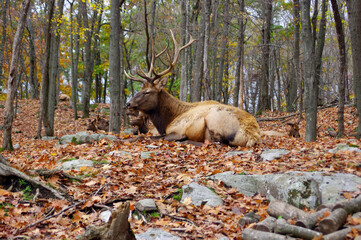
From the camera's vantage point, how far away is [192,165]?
595cm

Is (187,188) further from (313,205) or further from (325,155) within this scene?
(325,155)

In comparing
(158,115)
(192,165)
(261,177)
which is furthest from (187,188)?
(158,115)

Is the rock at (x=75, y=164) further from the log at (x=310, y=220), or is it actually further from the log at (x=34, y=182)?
the log at (x=310, y=220)

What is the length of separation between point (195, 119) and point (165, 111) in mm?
1315

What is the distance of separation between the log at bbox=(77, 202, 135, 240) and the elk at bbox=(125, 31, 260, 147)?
5324mm

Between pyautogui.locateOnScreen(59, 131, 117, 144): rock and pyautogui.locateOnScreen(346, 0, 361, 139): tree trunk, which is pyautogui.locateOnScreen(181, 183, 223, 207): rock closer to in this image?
pyautogui.locateOnScreen(59, 131, 117, 144): rock

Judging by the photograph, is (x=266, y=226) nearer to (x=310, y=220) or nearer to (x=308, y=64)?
(x=310, y=220)

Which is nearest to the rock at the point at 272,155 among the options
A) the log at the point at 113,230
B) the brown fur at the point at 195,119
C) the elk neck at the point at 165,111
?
the brown fur at the point at 195,119

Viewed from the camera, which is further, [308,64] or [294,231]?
[308,64]

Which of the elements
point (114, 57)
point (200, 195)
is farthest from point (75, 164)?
point (114, 57)

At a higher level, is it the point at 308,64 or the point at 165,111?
the point at 308,64

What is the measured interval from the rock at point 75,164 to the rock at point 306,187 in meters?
2.99

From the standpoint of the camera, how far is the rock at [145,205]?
3.90m

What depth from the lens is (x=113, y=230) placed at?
288cm
